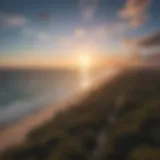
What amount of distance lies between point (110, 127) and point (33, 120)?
40 cm

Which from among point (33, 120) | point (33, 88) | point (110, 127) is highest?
point (33, 88)

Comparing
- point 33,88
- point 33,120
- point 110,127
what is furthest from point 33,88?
point 110,127

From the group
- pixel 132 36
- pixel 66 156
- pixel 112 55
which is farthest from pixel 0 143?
pixel 132 36

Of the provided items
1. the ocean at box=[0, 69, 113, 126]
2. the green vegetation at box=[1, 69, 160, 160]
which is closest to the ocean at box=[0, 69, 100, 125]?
the ocean at box=[0, 69, 113, 126]

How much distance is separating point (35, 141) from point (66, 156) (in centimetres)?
18

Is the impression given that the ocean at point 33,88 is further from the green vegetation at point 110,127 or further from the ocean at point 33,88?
the green vegetation at point 110,127

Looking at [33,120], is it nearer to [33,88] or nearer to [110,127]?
[33,88]

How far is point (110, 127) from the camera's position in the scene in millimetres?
1520

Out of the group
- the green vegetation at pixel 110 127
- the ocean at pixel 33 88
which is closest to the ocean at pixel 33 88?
the ocean at pixel 33 88

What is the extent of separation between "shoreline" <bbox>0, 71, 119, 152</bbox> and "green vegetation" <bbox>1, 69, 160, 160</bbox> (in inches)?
0.9

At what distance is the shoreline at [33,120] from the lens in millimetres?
1480

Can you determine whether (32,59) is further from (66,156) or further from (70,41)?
(66,156)

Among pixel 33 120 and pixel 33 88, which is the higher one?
pixel 33 88

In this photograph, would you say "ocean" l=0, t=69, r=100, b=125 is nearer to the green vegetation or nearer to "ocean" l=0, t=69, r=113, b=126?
Answer: "ocean" l=0, t=69, r=113, b=126
